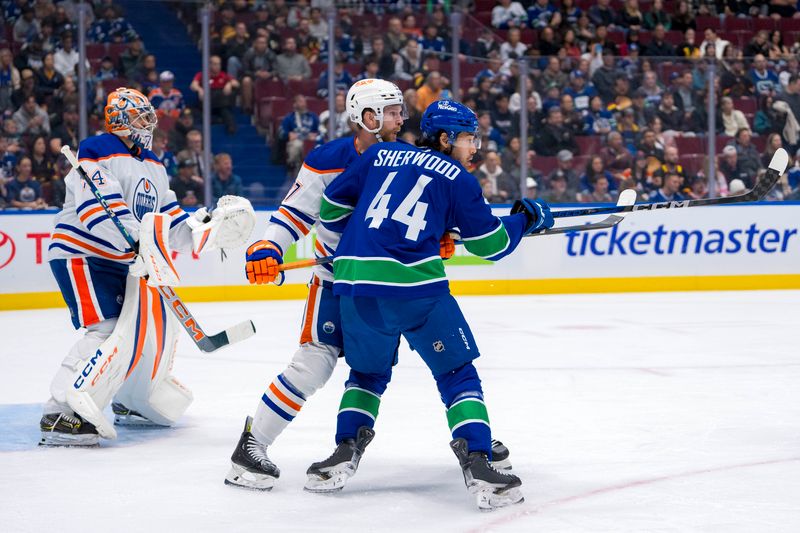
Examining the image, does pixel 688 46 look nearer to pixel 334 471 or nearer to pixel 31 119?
pixel 31 119

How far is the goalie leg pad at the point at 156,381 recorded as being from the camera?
430 centimetres

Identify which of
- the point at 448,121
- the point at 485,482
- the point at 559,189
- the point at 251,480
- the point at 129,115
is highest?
the point at 448,121

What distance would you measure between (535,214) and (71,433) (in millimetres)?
1772

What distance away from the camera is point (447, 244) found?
11.2ft

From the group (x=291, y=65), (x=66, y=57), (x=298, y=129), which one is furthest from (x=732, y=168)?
(x=66, y=57)

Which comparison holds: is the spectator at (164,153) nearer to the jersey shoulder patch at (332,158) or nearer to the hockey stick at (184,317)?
the hockey stick at (184,317)

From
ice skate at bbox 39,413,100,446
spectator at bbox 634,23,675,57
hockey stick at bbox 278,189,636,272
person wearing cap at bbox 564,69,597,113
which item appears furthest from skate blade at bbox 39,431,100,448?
spectator at bbox 634,23,675,57

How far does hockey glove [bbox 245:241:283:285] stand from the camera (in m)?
3.29

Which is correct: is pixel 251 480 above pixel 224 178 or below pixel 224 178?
above

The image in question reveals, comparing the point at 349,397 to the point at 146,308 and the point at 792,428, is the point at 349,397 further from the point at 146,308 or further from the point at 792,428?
the point at 792,428

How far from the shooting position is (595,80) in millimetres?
9789

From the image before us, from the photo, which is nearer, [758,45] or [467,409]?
[467,409]

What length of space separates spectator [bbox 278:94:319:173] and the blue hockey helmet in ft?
19.5

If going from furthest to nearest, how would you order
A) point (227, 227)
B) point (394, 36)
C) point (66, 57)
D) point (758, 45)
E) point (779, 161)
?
1. point (758, 45)
2. point (394, 36)
3. point (66, 57)
4. point (779, 161)
5. point (227, 227)
